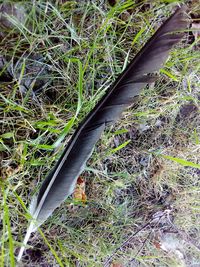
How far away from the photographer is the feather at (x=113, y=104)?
0.70m

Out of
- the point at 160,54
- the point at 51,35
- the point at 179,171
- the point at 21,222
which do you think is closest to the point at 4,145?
the point at 21,222

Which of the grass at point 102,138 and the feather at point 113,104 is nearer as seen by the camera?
the feather at point 113,104

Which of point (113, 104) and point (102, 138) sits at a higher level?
point (113, 104)

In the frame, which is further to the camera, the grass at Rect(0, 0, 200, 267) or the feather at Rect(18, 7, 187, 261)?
the grass at Rect(0, 0, 200, 267)

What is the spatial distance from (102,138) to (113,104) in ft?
1.28

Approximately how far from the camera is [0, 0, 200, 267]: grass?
3.26 feet

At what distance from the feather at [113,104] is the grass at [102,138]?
0.48 ft

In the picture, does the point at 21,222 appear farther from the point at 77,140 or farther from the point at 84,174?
the point at 77,140

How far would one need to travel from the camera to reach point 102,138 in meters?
1.12

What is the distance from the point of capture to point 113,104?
74 cm

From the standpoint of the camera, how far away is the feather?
703mm

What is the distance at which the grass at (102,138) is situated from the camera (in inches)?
39.1

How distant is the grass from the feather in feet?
0.48

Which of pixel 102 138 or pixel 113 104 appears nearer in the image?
pixel 113 104
